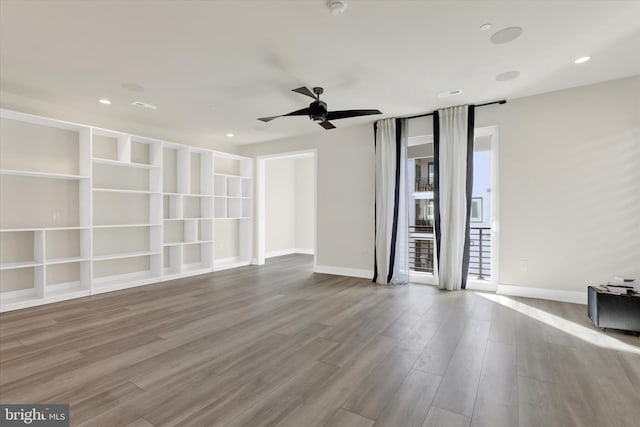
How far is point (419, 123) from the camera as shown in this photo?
200 inches

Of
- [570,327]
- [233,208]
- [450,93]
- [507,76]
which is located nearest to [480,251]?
[570,327]

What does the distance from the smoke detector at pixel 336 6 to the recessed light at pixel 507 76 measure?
2.33 metres

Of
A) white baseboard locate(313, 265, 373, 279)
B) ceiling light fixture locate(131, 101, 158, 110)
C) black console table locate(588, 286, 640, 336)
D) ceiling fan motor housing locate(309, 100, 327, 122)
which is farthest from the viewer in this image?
white baseboard locate(313, 265, 373, 279)

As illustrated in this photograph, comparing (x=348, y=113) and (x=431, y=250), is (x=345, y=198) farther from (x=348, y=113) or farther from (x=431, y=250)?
(x=348, y=113)

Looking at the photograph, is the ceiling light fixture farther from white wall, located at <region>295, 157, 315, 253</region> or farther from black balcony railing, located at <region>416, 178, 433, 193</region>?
white wall, located at <region>295, 157, 315, 253</region>

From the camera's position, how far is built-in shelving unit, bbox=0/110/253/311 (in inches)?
160

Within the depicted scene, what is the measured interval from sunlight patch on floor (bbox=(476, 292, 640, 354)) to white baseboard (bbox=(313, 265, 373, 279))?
6.91 feet

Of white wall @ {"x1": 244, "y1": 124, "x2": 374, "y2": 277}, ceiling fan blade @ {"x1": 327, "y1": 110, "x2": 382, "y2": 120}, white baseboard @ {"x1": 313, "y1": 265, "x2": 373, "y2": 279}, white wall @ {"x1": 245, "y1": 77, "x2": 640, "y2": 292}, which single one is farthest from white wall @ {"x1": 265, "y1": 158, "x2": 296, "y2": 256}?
white wall @ {"x1": 245, "y1": 77, "x2": 640, "y2": 292}

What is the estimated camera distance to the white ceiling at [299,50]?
92.7 inches

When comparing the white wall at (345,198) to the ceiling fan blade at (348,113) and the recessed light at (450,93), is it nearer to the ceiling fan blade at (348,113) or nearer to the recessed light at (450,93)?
the recessed light at (450,93)

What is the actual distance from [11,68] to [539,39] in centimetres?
558

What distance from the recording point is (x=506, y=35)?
2678 mm

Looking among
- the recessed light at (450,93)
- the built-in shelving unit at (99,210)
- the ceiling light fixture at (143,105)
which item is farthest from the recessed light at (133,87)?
the recessed light at (450,93)

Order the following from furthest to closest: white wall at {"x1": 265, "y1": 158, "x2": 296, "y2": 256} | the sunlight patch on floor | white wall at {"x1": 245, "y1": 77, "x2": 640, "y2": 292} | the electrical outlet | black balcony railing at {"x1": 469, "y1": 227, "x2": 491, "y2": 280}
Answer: white wall at {"x1": 265, "y1": 158, "x2": 296, "y2": 256} → black balcony railing at {"x1": 469, "y1": 227, "x2": 491, "y2": 280} → the electrical outlet → white wall at {"x1": 245, "y1": 77, "x2": 640, "y2": 292} → the sunlight patch on floor
